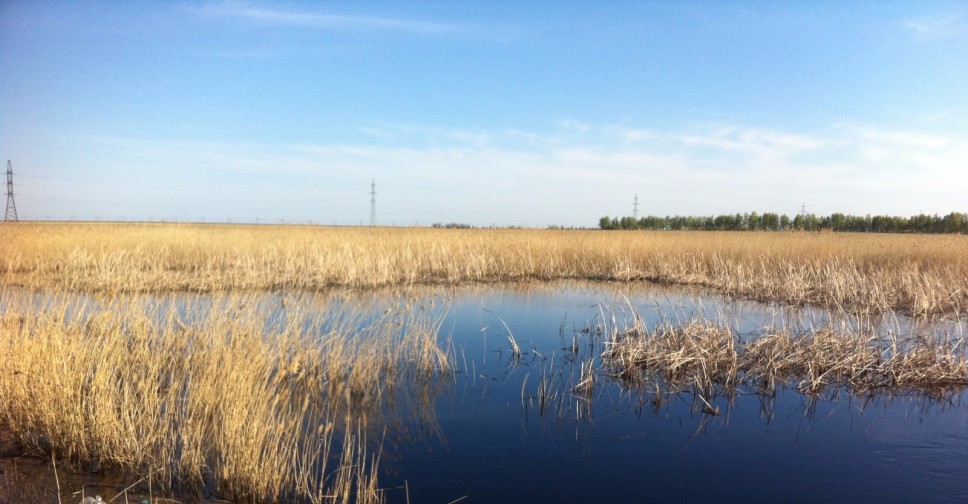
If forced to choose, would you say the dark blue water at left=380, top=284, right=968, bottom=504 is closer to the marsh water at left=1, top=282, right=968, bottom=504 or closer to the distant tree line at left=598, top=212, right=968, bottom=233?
the marsh water at left=1, top=282, right=968, bottom=504

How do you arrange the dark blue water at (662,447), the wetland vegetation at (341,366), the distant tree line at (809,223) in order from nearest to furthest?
the wetland vegetation at (341,366), the dark blue water at (662,447), the distant tree line at (809,223)

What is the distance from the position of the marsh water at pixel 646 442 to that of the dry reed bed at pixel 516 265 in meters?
6.84

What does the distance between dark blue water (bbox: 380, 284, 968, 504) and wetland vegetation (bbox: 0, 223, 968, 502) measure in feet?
0.31

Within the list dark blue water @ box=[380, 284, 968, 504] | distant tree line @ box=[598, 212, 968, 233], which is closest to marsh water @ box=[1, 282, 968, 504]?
dark blue water @ box=[380, 284, 968, 504]

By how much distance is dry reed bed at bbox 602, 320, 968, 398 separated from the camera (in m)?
6.54

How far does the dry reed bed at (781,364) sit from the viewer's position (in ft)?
21.5

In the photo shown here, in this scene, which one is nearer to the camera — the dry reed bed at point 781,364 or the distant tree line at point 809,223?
the dry reed bed at point 781,364

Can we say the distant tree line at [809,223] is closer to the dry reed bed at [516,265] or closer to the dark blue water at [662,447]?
the dry reed bed at [516,265]

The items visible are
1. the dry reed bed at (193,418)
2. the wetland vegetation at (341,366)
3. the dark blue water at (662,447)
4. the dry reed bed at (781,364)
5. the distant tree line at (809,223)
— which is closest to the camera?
the dry reed bed at (193,418)

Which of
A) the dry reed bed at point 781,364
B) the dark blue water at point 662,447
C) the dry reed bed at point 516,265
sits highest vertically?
the dry reed bed at point 516,265

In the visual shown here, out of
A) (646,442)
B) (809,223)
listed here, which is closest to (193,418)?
(646,442)

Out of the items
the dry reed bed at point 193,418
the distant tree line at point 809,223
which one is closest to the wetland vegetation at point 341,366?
the dry reed bed at point 193,418

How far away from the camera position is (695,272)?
1691 centimetres

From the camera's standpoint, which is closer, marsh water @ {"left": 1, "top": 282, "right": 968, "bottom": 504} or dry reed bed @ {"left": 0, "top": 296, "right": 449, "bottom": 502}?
dry reed bed @ {"left": 0, "top": 296, "right": 449, "bottom": 502}
